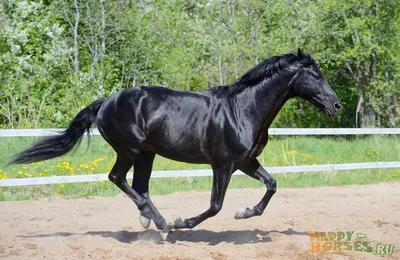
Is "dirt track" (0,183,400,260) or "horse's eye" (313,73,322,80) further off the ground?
"horse's eye" (313,73,322,80)

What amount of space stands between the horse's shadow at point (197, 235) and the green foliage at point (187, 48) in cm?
948

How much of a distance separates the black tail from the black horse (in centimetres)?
33

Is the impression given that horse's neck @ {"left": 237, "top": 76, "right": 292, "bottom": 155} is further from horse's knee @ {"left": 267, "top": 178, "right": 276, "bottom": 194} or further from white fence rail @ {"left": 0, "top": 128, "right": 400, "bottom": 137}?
white fence rail @ {"left": 0, "top": 128, "right": 400, "bottom": 137}

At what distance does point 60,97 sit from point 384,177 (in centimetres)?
1133

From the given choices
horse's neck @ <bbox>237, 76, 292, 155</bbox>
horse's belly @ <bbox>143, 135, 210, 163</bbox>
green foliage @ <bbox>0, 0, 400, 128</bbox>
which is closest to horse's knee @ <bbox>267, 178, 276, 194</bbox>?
horse's neck @ <bbox>237, 76, 292, 155</bbox>

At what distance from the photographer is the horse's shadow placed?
6309 millimetres

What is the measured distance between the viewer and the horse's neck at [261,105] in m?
5.97

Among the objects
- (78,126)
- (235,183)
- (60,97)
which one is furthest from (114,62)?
(78,126)

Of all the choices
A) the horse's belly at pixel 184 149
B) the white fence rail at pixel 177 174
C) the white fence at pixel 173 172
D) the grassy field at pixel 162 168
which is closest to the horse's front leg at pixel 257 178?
the horse's belly at pixel 184 149

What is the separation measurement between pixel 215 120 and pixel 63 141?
1.87 m

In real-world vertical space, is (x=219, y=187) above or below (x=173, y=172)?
above

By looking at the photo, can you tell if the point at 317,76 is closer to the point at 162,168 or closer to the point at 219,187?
the point at 219,187

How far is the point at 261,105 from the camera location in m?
6.06

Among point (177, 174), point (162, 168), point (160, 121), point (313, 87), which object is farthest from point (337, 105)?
point (162, 168)
